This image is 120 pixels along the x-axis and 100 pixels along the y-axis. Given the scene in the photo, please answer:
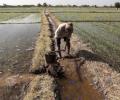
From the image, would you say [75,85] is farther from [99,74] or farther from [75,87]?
[99,74]

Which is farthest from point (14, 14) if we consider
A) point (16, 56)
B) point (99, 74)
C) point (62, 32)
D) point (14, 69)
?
point (99, 74)

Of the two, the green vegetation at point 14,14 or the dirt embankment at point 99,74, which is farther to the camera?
the green vegetation at point 14,14

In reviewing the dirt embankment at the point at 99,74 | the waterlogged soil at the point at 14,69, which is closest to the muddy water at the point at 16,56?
the waterlogged soil at the point at 14,69

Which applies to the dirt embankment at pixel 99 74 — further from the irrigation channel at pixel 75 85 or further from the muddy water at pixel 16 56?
the muddy water at pixel 16 56

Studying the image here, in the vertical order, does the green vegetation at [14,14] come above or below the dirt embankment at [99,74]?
below

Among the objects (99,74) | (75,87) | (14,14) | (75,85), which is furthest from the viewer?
(14,14)

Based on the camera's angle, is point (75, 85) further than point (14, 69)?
No

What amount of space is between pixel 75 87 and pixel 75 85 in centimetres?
15

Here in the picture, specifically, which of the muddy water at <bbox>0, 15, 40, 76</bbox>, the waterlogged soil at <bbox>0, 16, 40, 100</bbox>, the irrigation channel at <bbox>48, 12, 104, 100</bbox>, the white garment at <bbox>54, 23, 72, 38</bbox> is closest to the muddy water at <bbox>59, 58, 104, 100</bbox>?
the irrigation channel at <bbox>48, 12, 104, 100</bbox>

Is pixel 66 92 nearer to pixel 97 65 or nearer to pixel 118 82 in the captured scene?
pixel 118 82

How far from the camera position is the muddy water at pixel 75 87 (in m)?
6.39

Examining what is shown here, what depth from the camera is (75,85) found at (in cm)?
712

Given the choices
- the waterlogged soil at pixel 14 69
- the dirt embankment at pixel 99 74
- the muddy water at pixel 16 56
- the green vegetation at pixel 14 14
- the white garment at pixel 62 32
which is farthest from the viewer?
the green vegetation at pixel 14 14

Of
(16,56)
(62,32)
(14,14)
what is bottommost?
(14,14)
